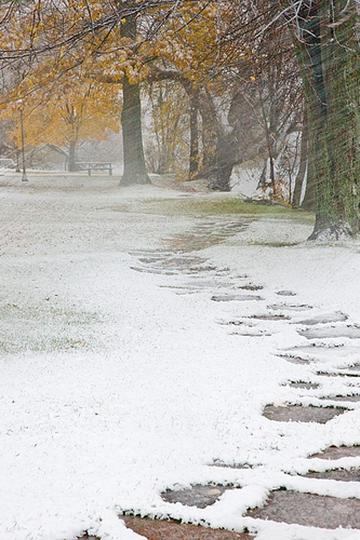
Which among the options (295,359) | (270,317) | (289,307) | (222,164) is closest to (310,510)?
(295,359)

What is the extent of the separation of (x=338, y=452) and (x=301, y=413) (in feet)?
1.92

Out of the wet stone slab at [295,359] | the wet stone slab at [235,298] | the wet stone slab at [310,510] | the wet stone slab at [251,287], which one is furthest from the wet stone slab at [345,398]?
the wet stone slab at [251,287]

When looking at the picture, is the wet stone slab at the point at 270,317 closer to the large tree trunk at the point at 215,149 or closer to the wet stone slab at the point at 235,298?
the wet stone slab at the point at 235,298

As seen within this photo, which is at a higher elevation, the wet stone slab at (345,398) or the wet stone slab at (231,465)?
the wet stone slab at (345,398)

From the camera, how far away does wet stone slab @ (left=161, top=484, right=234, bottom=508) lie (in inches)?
105

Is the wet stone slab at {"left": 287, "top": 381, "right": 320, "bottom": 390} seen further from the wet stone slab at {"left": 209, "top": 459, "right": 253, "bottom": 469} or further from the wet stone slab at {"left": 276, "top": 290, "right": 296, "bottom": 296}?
the wet stone slab at {"left": 276, "top": 290, "right": 296, "bottom": 296}

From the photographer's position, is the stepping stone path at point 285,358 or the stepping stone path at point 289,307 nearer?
the stepping stone path at point 285,358

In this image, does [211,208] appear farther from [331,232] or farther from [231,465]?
[231,465]

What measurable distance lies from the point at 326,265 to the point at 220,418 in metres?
5.41

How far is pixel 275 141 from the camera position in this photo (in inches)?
802

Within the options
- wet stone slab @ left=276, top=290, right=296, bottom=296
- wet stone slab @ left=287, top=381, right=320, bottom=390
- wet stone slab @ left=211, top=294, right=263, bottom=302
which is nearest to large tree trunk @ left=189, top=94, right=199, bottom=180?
wet stone slab @ left=276, top=290, right=296, bottom=296

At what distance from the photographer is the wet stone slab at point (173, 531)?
7.87ft

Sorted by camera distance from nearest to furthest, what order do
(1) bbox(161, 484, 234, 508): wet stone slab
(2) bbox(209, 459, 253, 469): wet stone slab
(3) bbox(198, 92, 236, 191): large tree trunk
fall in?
(1) bbox(161, 484, 234, 508): wet stone slab, (2) bbox(209, 459, 253, 469): wet stone slab, (3) bbox(198, 92, 236, 191): large tree trunk

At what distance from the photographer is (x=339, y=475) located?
2945 mm
